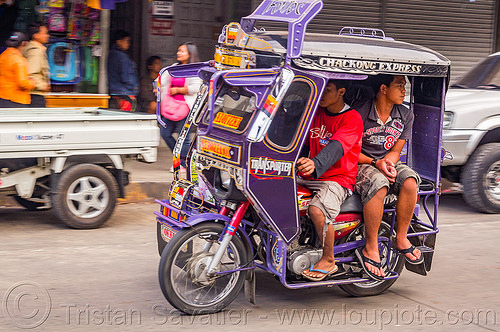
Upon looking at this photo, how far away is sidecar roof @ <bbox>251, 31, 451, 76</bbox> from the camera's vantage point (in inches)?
193

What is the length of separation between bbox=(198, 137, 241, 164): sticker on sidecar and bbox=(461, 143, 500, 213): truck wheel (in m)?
4.92

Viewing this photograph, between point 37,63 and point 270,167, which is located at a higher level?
point 37,63

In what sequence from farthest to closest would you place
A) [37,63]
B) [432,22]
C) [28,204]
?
1. [432,22]
2. [37,63]
3. [28,204]

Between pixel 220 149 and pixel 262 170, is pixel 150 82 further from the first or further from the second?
pixel 262 170

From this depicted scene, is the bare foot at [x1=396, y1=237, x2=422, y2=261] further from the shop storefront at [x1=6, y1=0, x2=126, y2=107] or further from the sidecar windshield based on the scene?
the shop storefront at [x1=6, y1=0, x2=126, y2=107]

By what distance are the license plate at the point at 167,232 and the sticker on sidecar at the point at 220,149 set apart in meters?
0.61

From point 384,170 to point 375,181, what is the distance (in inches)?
6.9

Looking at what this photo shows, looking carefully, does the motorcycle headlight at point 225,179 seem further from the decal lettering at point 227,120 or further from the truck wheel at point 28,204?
the truck wheel at point 28,204

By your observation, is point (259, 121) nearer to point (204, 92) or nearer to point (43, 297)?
point (204, 92)

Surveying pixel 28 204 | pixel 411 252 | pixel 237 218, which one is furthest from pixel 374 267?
pixel 28 204

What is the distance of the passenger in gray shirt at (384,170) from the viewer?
531 centimetres

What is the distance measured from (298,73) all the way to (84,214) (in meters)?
3.54

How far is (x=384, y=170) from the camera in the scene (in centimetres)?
541

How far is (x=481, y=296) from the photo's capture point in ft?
19.2
